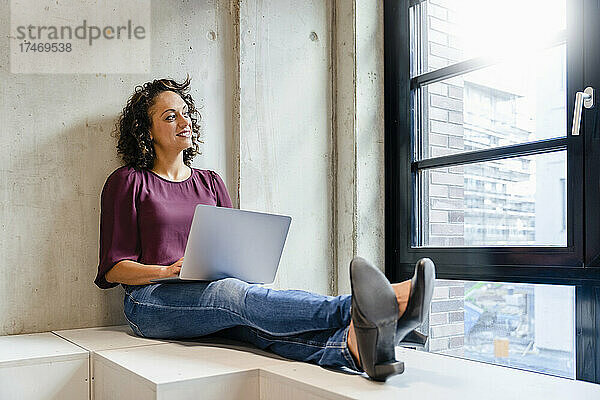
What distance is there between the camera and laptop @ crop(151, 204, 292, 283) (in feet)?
6.33

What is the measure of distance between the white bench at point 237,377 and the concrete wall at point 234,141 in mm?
342

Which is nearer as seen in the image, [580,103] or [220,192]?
[580,103]

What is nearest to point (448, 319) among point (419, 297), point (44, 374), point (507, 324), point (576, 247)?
point (507, 324)

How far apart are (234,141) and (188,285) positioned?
835mm

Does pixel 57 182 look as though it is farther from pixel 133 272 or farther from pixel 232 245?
pixel 232 245

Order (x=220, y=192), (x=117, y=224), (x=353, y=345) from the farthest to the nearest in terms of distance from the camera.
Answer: (x=220, y=192) → (x=117, y=224) → (x=353, y=345)

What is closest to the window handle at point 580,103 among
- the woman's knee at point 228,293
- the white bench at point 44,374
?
the woman's knee at point 228,293

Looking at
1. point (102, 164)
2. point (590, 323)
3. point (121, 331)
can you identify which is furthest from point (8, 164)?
point (590, 323)

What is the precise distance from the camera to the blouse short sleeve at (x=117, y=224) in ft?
7.47

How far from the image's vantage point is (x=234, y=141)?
275cm

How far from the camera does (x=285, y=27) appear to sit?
Result: 2.86 metres

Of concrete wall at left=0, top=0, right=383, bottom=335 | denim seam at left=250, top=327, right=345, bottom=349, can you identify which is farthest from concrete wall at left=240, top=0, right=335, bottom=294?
denim seam at left=250, top=327, right=345, bottom=349

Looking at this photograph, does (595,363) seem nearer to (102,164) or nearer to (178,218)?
(178,218)

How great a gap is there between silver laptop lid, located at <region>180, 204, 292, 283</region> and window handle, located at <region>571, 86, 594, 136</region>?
949 mm
